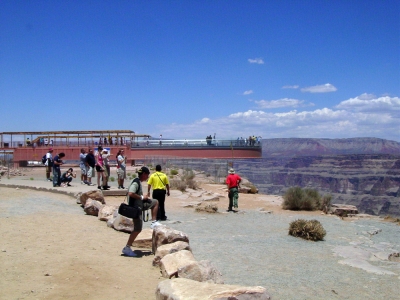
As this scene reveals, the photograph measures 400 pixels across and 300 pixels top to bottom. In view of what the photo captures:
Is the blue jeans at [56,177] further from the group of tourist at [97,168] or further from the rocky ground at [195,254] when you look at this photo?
the rocky ground at [195,254]

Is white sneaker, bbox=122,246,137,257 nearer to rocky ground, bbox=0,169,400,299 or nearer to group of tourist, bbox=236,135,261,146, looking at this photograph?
rocky ground, bbox=0,169,400,299

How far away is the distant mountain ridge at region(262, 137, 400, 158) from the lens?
93.7 meters

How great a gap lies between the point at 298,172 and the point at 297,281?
106ft

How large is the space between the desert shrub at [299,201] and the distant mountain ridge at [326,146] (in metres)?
68.4

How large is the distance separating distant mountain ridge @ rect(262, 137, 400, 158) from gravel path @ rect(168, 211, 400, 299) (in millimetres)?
76375

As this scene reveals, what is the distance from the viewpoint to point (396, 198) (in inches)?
1178

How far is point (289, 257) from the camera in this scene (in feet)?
31.7

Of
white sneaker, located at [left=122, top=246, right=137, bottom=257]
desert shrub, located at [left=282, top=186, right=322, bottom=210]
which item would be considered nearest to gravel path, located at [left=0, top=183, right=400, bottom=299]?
white sneaker, located at [left=122, top=246, right=137, bottom=257]

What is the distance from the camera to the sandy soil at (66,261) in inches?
240

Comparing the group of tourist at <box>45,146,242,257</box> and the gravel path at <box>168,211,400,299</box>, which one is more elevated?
the group of tourist at <box>45,146,242,257</box>

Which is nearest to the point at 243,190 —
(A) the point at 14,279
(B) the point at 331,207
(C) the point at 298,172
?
(B) the point at 331,207

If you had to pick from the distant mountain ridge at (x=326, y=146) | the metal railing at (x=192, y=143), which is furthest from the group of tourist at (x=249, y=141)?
the distant mountain ridge at (x=326, y=146)

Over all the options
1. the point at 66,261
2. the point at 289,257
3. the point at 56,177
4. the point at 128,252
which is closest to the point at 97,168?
the point at 56,177

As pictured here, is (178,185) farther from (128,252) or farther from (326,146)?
(326,146)
